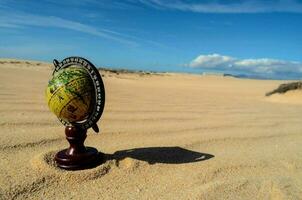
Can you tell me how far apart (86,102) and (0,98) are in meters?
3.17

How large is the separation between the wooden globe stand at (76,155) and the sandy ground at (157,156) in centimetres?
8

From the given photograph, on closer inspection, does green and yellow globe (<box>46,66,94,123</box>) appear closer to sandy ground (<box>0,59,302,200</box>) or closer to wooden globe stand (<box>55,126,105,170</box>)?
wooden globe stand (<box>55,126,105,170</box>)

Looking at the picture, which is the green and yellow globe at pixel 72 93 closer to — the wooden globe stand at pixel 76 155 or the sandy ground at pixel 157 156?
the wooden globe stand at pixel 76 155

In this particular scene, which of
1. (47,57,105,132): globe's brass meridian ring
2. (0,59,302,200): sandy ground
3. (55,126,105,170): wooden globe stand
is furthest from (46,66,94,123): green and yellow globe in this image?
(0,59,302,200): sandy ground

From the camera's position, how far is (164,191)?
8.57 ft

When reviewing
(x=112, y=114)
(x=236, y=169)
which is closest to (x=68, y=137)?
(x=236, y=169)

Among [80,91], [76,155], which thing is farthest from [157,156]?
[80,91]

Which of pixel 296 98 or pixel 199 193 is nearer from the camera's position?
pixel 199 193

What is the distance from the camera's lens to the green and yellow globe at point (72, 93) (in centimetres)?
268

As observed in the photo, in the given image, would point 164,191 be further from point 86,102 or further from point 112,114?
point 112,114

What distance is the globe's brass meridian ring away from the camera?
8.80 ft

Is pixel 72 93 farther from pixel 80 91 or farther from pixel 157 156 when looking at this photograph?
pixel 157 156

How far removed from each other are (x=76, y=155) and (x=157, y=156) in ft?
2.68

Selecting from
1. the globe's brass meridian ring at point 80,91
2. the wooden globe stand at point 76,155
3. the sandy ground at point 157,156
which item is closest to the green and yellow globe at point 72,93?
the globe's brass meridian ring at point 80,91
